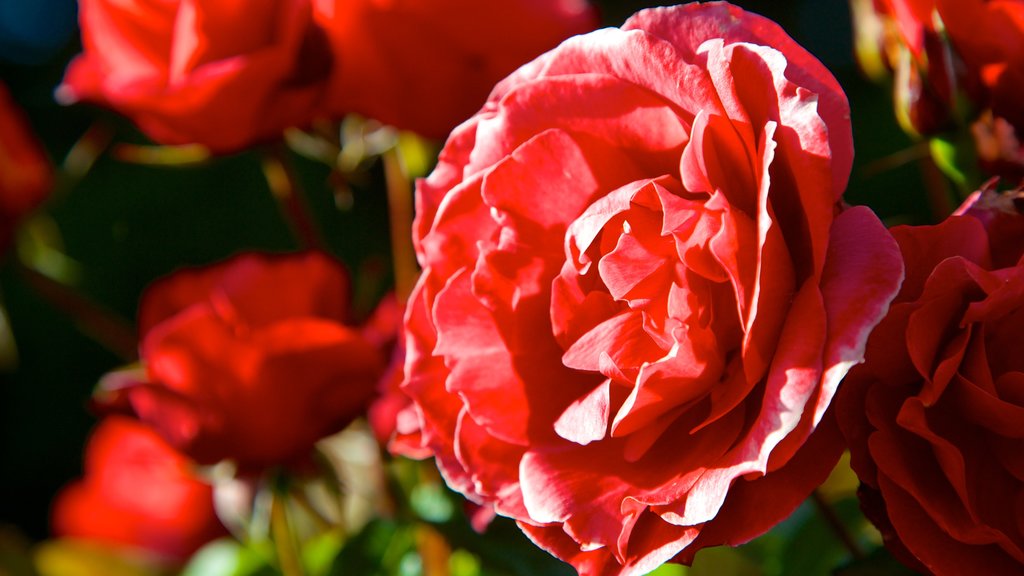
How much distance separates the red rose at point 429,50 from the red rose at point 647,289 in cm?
10

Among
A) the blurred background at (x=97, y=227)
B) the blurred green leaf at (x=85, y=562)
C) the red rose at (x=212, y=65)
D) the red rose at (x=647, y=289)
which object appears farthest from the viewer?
the blurred background at (x=97, y=227)

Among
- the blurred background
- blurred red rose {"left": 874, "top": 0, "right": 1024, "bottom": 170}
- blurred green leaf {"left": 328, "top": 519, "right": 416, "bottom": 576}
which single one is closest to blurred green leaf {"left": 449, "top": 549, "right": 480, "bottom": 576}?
blurred green leaf {"left": 328, "top": 519, "right": 416, "bottom": 576}

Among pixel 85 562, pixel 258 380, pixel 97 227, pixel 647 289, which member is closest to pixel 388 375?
pixel 258 380

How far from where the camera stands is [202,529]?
0.67m

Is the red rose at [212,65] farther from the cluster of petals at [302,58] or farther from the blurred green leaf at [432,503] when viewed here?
the blurred green leaf at [432,503]

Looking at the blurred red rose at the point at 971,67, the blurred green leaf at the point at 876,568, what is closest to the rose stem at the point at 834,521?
the blurred green leaf at the point at 876,568

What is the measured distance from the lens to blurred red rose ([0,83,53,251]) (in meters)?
0.47

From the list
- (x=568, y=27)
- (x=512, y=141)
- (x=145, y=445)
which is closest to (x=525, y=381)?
(x=512, y=141)

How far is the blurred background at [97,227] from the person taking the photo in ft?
3.17

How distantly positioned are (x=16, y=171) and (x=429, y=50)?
8.3 inches

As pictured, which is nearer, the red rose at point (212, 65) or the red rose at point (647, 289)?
the red rose at point (647, 289)

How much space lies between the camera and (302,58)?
1.25 ft

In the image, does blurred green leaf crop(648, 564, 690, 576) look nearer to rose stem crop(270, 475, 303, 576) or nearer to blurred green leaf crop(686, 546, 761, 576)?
blurred green leaf crop(686, 546, 761, 576)

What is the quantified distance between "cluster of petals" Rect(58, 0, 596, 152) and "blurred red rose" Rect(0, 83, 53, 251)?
0.30ft
